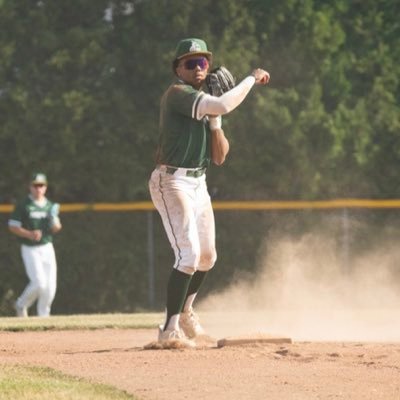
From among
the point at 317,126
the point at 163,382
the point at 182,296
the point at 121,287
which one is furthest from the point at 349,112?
the point at 163,382

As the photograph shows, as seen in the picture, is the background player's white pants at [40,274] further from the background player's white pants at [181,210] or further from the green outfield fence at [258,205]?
the background player's white pants at [181,210]

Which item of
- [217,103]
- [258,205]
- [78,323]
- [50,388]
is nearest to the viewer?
[50,388]

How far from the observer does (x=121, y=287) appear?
1947 cm

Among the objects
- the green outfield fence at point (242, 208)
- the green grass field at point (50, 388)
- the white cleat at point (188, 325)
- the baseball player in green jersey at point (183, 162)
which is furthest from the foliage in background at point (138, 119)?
the green grass field at point (50, 388)

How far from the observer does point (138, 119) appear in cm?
1911

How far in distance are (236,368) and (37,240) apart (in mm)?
9254

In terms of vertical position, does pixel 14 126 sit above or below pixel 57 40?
below

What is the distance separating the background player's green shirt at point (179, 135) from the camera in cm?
914

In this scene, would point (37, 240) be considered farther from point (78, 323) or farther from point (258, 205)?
point (78, 323)

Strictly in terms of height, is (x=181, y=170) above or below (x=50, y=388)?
above

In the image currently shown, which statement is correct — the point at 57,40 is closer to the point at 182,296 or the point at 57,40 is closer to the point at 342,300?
the point at 342,300

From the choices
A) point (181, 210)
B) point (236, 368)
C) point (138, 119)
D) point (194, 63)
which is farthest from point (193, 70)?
point (138, 119)

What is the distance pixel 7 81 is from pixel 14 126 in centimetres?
67

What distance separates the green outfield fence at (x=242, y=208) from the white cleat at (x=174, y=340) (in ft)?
32.5
